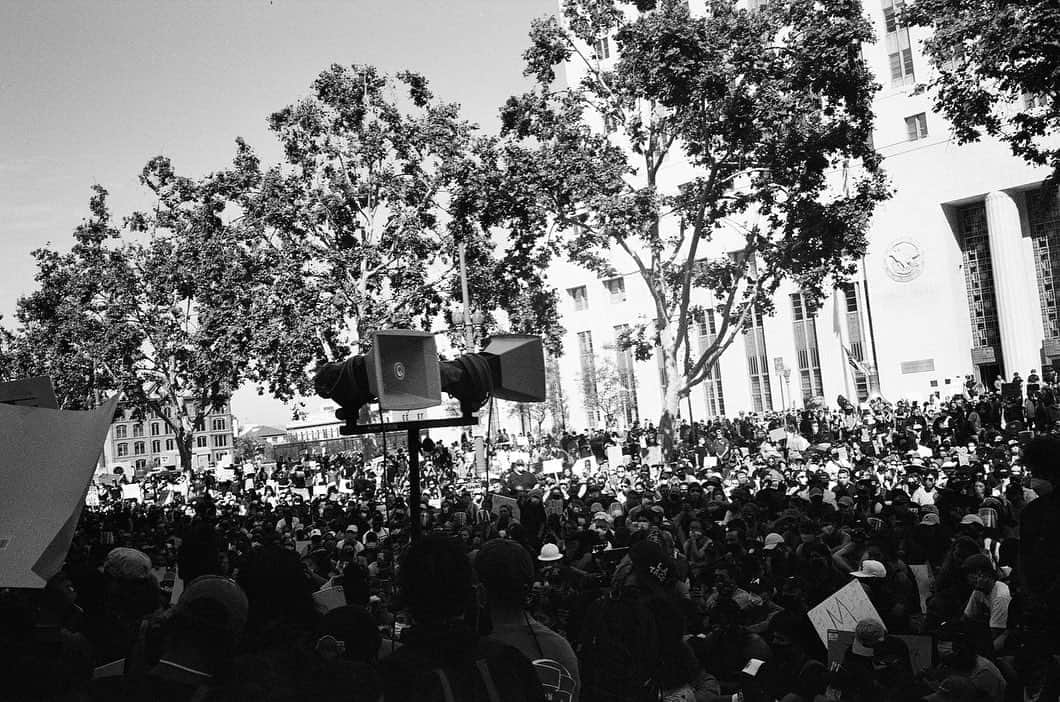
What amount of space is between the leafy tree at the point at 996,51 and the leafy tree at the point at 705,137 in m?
4.13

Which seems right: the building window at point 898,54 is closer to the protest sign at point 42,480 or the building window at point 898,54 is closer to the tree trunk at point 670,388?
the tree trunk at point 670,388

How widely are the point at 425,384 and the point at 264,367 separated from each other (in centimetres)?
2854

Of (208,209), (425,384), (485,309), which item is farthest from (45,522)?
(208,209)

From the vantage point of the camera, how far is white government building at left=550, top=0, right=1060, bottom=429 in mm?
44375

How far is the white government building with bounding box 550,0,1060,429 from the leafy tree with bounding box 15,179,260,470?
2163 centimetres

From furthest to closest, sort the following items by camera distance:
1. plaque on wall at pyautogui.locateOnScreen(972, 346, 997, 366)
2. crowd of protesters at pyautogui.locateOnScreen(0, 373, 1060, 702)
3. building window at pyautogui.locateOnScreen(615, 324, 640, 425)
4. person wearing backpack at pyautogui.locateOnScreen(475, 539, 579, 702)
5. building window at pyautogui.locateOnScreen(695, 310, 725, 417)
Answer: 1. building window at pyautogui.locateOnScreen(615, 324, 640, 425)
2. building window at pyautogui.locateOnScreen(695, 310, 725, 417)
3. plaque on wall at pyautogui.locateOnScreen(972, 346, 997, 366)
4. person wearing backpack at pyautogui.locateOnScreen(475, 539, 579, 702)
5. crowd of protesters at pyautogui.locateOnScreen(0, 373, 1060, 702)

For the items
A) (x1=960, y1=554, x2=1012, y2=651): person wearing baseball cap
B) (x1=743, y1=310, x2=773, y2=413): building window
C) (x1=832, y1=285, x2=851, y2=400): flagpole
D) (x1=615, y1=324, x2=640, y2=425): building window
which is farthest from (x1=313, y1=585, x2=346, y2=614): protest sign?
(x1=615, y1=324, x2=640, y2=425): building window

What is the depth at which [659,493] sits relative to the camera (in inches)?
708

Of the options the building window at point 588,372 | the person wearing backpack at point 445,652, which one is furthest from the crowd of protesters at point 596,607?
the building window at point 588,372

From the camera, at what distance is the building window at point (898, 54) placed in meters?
47.6

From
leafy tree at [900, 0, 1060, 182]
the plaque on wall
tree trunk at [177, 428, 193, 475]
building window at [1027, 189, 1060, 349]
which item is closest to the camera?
leafy tree at [900, 0, 1060, 182]

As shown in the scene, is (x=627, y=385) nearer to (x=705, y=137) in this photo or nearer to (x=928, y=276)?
(x=928, y=276)

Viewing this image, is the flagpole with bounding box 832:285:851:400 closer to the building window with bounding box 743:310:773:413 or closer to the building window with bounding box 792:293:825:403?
the building window with bounding box 792:293:825:403

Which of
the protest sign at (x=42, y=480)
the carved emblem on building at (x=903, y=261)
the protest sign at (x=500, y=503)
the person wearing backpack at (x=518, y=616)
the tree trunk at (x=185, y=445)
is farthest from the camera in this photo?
the carved emblem on building at (x=903, y=261)
